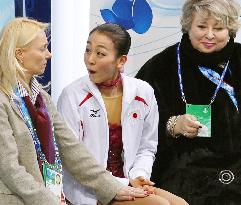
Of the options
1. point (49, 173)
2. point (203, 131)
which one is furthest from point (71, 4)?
point (49, 173)

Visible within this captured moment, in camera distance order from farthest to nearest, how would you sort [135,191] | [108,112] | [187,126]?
[187,126]
[108,112]
[135,191]

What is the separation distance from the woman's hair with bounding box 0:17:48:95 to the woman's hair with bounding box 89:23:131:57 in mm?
430

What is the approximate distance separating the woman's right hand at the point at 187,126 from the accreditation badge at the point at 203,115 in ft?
0.14

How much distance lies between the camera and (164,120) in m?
3.56

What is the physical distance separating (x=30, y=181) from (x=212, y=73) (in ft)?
4.19

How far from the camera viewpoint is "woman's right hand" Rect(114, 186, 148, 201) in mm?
2982

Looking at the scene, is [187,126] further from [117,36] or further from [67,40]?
[67,40]

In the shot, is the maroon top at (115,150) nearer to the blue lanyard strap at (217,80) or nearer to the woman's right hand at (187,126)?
the woman's right hand at (187,126)

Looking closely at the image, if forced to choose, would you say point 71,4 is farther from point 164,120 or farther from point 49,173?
point 49,173

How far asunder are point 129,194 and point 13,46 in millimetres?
829

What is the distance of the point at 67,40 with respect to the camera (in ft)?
13.1

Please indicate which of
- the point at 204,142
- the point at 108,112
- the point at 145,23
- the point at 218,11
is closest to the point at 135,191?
the point at 108,112

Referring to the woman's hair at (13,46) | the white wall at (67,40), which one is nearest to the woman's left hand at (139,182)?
the woman's hair at (13,46)

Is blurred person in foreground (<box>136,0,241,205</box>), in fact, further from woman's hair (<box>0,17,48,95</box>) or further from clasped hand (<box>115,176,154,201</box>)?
woman's hair (<box>0,17,48,95</box>)
